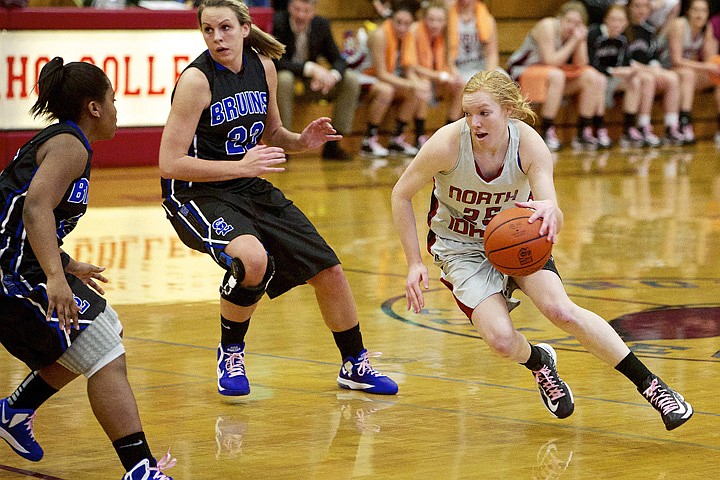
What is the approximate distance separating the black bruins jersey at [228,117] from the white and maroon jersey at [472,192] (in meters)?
0.71

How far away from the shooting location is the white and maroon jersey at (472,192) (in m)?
4.30

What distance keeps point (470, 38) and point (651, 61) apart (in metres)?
2.65

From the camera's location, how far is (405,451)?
3.82 m

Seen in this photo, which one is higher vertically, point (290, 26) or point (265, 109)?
point (265, 109)

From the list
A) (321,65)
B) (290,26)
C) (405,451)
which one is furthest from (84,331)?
(321,65)

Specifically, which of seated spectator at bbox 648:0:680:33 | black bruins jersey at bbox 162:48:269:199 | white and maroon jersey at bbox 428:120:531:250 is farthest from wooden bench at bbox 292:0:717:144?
white and maroon jersey at bbox 428:120:531:250

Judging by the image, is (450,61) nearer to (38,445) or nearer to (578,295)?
(578,295)

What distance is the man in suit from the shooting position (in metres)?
12.6

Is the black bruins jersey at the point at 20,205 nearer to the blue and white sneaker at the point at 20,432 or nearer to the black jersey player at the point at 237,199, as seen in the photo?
the blue and white sneaker at the point at 20,432

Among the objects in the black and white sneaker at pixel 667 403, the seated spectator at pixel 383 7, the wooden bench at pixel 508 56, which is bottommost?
the wooden bench at pixel 508 56

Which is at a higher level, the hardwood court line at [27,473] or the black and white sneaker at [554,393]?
the black and white sneaker at [554,393]

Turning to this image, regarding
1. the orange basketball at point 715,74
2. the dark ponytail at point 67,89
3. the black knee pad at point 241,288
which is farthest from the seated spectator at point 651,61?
the dark ponytail at point 67,89

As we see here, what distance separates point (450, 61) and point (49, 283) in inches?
431

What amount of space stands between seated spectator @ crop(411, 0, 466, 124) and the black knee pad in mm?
9227
